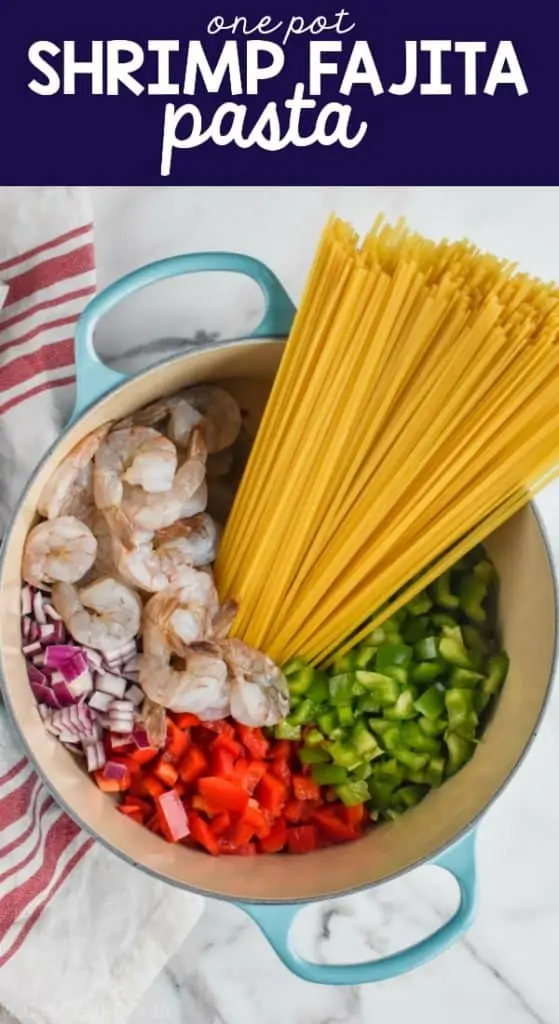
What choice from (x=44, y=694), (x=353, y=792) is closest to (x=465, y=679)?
(x=353, y=792)

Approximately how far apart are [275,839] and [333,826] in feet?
0.16

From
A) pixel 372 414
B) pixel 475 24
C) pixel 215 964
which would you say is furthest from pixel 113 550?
pixel 475 24

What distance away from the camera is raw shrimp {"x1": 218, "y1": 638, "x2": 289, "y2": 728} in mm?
952

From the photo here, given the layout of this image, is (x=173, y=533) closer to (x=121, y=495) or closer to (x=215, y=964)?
(x=121, y=495)

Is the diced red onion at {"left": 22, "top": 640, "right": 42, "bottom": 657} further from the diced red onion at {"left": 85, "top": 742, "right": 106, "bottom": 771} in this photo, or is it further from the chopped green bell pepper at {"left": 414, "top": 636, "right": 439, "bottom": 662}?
the chopped green bell pepper at {"left": 414, "top": 636, "right": 439, "bottom": 662}

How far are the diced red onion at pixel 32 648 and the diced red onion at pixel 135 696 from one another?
0.08 metres

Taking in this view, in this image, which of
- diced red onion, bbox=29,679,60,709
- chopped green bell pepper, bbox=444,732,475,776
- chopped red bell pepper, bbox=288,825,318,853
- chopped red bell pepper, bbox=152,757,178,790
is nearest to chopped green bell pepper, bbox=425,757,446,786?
chopped green bell pepper, bbox=444,732,475,776

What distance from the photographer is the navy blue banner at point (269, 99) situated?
3.44ft

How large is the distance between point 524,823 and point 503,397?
45 cm

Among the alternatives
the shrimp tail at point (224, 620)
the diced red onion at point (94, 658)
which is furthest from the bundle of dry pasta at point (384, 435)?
the diced red onion at point (94, 658)

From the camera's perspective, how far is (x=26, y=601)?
36.8 inches

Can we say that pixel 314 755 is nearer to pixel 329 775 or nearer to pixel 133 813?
pixel 329 775

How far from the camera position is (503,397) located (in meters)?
0.82

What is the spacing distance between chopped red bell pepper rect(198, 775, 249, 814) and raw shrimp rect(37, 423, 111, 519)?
240 mm
